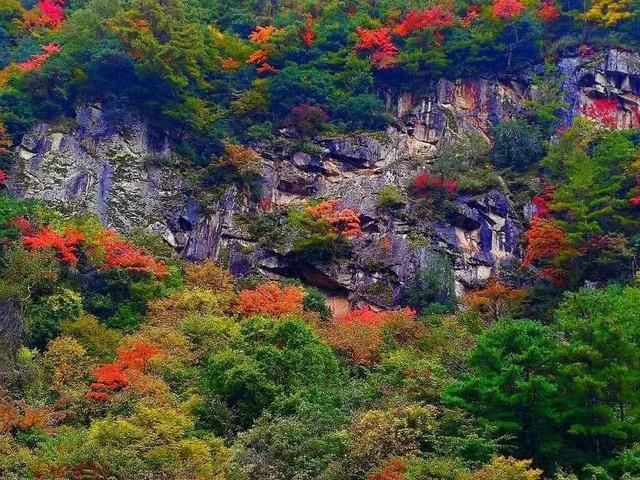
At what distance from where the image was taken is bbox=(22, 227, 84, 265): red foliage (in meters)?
28.6

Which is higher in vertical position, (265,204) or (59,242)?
(265,204)

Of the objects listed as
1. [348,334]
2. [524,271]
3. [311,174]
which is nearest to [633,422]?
[348,334]

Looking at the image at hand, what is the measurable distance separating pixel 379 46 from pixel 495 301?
58.0 ft

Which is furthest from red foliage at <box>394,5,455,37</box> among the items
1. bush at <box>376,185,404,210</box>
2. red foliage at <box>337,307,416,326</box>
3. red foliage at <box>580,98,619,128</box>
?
red foliage at <box>337,307,416,326</box>

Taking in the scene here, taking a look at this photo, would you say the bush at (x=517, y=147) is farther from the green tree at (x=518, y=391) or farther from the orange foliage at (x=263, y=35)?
the green tree at (x=518, y=391)

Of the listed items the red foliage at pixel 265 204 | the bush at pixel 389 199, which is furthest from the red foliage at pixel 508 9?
the red foliage at pixel 265 204

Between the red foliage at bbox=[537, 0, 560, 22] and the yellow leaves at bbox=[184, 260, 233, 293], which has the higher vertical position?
the red foliage at bbox=[537, 0, 560, 22]

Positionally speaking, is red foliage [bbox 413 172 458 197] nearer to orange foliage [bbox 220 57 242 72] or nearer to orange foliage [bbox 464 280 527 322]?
orange foliage [bbox 464 280 527 322]

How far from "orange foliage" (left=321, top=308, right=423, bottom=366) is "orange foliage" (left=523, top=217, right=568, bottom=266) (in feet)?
22.3

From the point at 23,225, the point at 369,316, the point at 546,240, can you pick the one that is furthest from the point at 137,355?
the point at 546,240

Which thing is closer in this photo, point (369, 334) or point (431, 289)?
point (369, 334)

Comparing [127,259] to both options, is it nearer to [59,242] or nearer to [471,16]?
[59,242]

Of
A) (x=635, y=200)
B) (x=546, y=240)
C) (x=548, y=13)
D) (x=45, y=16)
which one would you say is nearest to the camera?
(x=635, y=200)

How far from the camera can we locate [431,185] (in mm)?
36969
